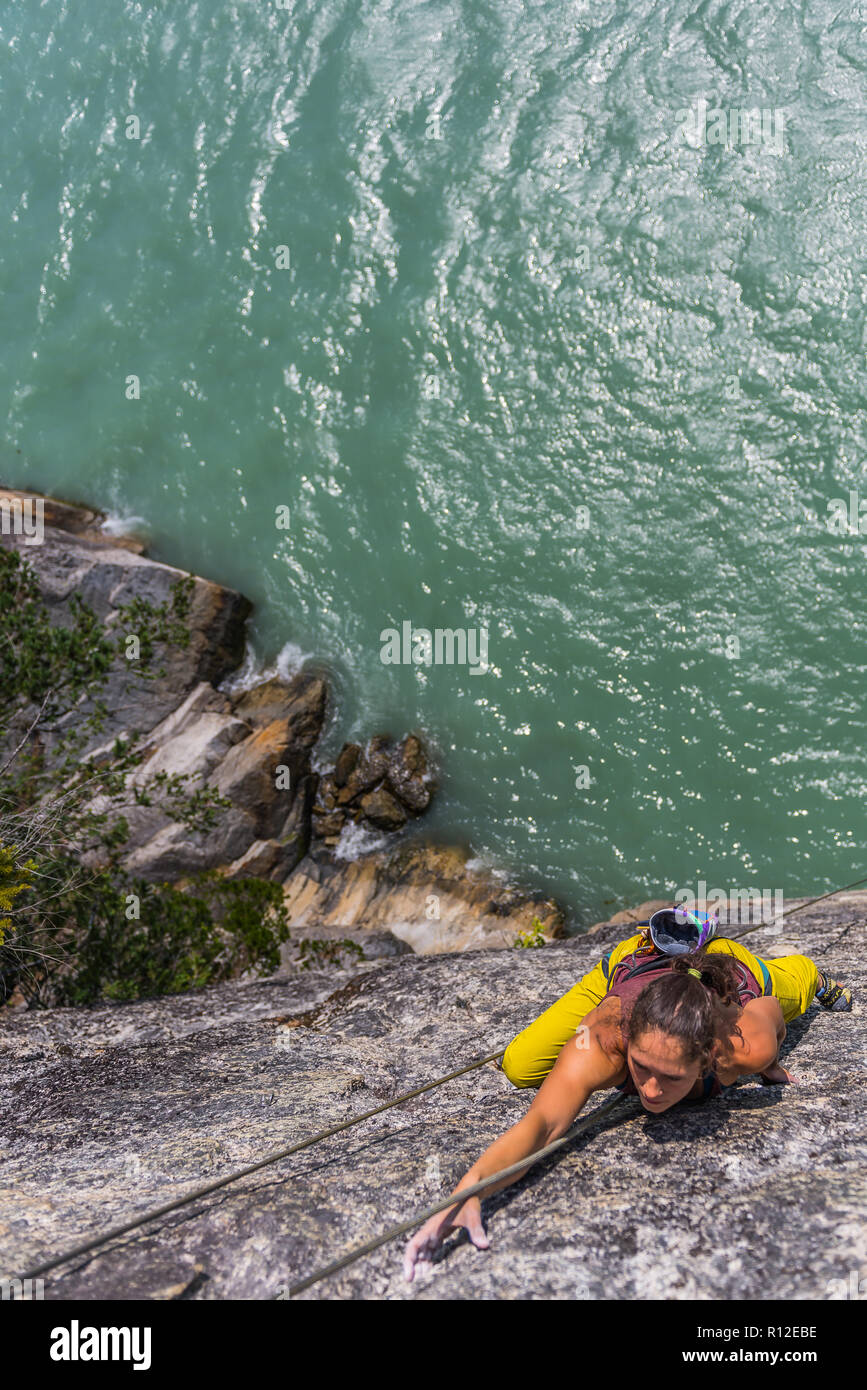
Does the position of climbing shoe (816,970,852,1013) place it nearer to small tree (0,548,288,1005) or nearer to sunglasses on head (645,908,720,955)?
sunglasses on head (645,908,720,955)

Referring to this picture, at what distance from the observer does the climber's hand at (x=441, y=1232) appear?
388 centimetres

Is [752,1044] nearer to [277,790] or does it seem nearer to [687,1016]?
[687,1016]

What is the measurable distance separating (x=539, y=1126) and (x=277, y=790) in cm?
1128

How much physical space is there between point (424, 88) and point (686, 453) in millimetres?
10888

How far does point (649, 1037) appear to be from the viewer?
402cm

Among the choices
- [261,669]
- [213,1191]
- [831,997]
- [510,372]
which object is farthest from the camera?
[510,372]

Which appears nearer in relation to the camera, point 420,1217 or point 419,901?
point 420,1217

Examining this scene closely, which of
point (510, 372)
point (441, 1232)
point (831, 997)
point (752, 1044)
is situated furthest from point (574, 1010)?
point (510, 372)

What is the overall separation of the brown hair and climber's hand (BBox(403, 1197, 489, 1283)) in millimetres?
1037

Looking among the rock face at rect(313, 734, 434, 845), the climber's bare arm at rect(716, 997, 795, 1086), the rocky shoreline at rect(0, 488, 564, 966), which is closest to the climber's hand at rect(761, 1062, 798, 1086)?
the climber's bare arm at rect(716, 997, 795, 1086)

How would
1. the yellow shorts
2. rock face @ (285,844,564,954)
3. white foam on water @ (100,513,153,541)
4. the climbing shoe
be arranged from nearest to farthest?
the yellow shorts, the climbing shoe, rock face @ (285,844,564,954), white foam on water @ (100,513,153,541)

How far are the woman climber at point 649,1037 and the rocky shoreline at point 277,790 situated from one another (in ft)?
26.8

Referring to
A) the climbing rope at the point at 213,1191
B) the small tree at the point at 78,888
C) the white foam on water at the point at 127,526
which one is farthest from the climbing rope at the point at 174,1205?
the white foam on water at the point at 127,526

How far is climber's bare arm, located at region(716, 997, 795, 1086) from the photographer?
4336 millimetres
